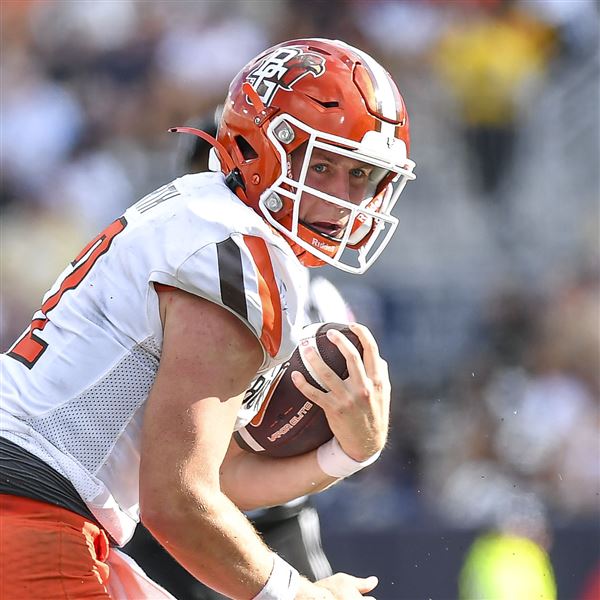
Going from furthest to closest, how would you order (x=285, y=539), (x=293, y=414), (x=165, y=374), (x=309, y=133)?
(x=285, y=539) → (x=293, y=414) → (x=309, y=133) → (x=165, y=374)

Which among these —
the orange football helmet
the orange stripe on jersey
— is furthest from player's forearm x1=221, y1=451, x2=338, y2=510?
the orange stripe on jersey

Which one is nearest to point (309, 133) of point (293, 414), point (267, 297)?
point (267, 297)

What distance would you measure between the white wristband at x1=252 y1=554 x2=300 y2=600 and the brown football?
0.59 metres

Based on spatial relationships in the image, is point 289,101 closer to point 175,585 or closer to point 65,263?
Answer: point 175,585

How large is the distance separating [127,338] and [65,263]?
13.3 ft

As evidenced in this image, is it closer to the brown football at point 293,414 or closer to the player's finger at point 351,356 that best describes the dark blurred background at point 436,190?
the brown football at point 293,414

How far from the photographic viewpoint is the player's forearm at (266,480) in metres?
2.73

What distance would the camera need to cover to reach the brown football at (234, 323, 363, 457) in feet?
8.30

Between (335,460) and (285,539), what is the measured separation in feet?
3.03

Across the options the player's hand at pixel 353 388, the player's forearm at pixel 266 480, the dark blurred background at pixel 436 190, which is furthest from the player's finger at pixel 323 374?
the dark blurred background at pixel 436 190

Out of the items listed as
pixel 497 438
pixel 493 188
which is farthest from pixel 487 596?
pixel 493 188

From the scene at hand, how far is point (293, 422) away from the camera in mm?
2617

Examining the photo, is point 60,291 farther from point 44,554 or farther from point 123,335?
point 44,554

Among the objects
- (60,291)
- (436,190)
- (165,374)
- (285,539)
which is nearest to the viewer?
(165,374)
